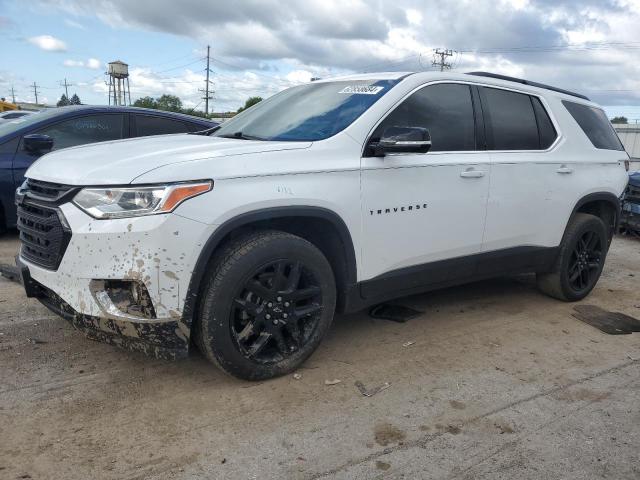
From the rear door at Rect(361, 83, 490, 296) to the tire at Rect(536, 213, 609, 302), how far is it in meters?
1.22

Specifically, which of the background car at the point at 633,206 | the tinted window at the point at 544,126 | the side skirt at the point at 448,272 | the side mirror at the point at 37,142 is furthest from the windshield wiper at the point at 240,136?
the background car at the point at 633,206

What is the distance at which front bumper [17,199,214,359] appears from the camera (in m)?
2.77

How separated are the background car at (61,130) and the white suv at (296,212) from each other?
2694 mm

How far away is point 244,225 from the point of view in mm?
3158

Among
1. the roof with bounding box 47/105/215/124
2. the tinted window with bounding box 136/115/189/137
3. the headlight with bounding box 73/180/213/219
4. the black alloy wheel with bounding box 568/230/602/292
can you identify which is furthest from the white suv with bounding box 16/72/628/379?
the roof with bounding box 47/105/215/124

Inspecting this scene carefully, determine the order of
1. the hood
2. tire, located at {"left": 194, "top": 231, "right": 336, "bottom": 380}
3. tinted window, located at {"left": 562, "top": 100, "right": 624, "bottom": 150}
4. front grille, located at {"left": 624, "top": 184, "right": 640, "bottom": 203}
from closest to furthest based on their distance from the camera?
the hood → tire, located at {"left": 194, "top": 231, "right": 336, "bottom": 380} → tinted window, located at {"left": 562, "top": 100, "right": 624, "bottom": 150} → front grille, located at {"left": 624, "top": 184, "right": 640, "bottom": 203}

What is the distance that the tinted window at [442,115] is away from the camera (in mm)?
3806

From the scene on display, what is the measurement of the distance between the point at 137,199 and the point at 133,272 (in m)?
0.36

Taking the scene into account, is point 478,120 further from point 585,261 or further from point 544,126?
point 585,261

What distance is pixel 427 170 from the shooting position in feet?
12.4

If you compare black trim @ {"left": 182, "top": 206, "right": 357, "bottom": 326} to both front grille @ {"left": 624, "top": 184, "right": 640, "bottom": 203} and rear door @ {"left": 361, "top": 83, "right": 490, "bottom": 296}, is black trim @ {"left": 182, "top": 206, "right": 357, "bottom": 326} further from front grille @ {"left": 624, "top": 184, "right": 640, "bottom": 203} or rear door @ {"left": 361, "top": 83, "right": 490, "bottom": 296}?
front grille @ {"left": 624, "top": 184, "right": 640, "bottom": 203}

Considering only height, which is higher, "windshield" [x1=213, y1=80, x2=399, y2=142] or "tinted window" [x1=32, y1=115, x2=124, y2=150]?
"windshield" [x1=213, y1=80, x2=399, y2=142]

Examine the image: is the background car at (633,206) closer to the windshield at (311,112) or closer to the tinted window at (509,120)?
the tinted window at (509,120)

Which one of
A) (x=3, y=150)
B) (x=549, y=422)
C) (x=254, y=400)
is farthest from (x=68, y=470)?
(x=3, y=150)
